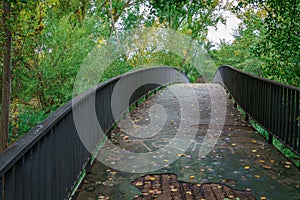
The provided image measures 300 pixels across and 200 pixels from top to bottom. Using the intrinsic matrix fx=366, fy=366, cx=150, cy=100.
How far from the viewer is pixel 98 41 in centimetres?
1566

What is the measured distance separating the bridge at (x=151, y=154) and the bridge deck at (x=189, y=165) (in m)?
0.01

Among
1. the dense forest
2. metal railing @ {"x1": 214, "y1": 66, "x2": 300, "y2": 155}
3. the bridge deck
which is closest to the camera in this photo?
the bridge deck

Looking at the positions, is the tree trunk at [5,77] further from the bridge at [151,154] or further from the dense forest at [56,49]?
the bridge at [151,154]

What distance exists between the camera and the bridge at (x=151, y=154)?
3.04 m

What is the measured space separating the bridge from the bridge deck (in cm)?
1

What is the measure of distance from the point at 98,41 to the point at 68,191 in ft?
40.1

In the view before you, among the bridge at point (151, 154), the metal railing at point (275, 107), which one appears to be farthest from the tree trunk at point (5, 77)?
the metal railing at point (275, 107)

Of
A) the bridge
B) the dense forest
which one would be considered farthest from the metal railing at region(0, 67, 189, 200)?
the dense forest

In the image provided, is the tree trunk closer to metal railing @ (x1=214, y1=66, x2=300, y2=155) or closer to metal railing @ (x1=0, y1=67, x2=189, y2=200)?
metal railing @ (x1=0, y1=67, x2=189, y2=200)

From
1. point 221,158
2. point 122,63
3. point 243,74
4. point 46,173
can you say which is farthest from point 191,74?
point 46,173

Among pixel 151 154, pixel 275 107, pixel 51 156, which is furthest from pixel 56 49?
pixel 51 156

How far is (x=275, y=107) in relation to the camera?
654 centimetres

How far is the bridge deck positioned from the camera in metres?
4.66

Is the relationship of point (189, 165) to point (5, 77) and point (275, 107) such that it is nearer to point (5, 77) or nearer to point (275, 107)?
point (275, 107)
